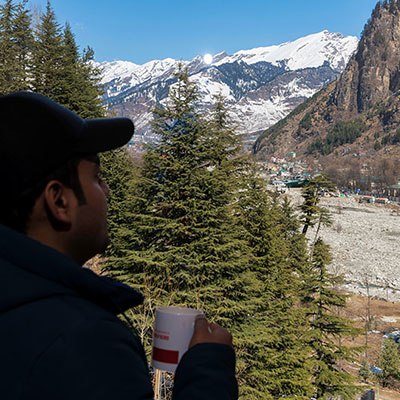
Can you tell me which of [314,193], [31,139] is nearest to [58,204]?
[31,139]

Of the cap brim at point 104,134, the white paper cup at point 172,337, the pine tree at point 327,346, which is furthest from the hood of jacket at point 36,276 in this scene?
the pine tree at point 327,346

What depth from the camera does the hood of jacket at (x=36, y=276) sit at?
84cm

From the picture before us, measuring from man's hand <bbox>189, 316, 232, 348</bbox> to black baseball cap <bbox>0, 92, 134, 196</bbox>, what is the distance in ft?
2.08

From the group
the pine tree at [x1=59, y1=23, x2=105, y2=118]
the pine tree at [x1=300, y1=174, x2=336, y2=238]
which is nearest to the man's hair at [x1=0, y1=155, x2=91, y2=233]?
the pine tree at [x1=59, y1=23, x2=105, y2=118]

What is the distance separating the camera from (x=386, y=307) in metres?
37.5

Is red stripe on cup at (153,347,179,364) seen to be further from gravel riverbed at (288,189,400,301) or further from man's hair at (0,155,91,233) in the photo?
gravel riverbed at (288,189,400,301)

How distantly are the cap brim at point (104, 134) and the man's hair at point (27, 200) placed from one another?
5cm

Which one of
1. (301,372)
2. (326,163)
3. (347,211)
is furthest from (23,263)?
(326,163)

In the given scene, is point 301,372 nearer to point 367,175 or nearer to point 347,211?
point 347,211

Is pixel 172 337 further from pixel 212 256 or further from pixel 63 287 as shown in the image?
pixel 212 256

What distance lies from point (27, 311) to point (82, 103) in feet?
75.9

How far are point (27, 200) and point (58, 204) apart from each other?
77 mm

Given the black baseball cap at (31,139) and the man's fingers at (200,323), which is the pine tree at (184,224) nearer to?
the man's fingers at (200,323)

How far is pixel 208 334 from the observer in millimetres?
1157
